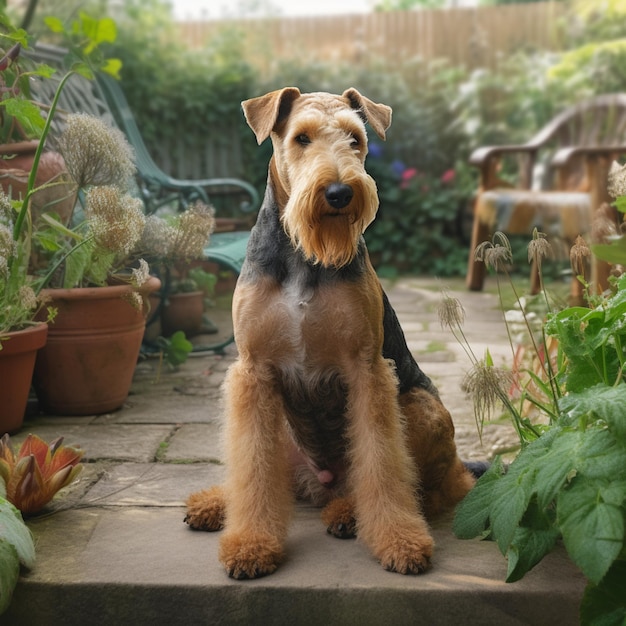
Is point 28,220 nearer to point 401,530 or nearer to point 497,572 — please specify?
point 401,530

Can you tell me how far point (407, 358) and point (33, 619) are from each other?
1.25 m

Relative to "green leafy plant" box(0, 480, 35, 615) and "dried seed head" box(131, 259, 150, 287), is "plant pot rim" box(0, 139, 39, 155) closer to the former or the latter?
"dried seed head" box(131, 259, 150, 287)

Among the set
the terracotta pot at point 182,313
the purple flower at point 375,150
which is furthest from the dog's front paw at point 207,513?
the purple flower at point 375,150

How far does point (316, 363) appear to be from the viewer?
2.15 m

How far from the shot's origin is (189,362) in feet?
15.1

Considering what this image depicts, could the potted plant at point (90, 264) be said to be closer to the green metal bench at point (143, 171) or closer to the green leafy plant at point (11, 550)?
the green metal bench at point (143, 171)

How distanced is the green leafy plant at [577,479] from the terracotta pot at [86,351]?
6.08ft

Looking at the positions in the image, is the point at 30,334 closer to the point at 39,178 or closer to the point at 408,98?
the point at 39,178

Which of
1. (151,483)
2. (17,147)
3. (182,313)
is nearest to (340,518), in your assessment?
(151,483)

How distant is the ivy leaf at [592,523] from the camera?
156 cm

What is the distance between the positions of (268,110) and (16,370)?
1571 mm

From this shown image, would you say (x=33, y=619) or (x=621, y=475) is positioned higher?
(x=621, y=475)

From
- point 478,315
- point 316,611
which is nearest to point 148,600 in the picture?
point 316,611

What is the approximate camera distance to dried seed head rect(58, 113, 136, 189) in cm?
301
